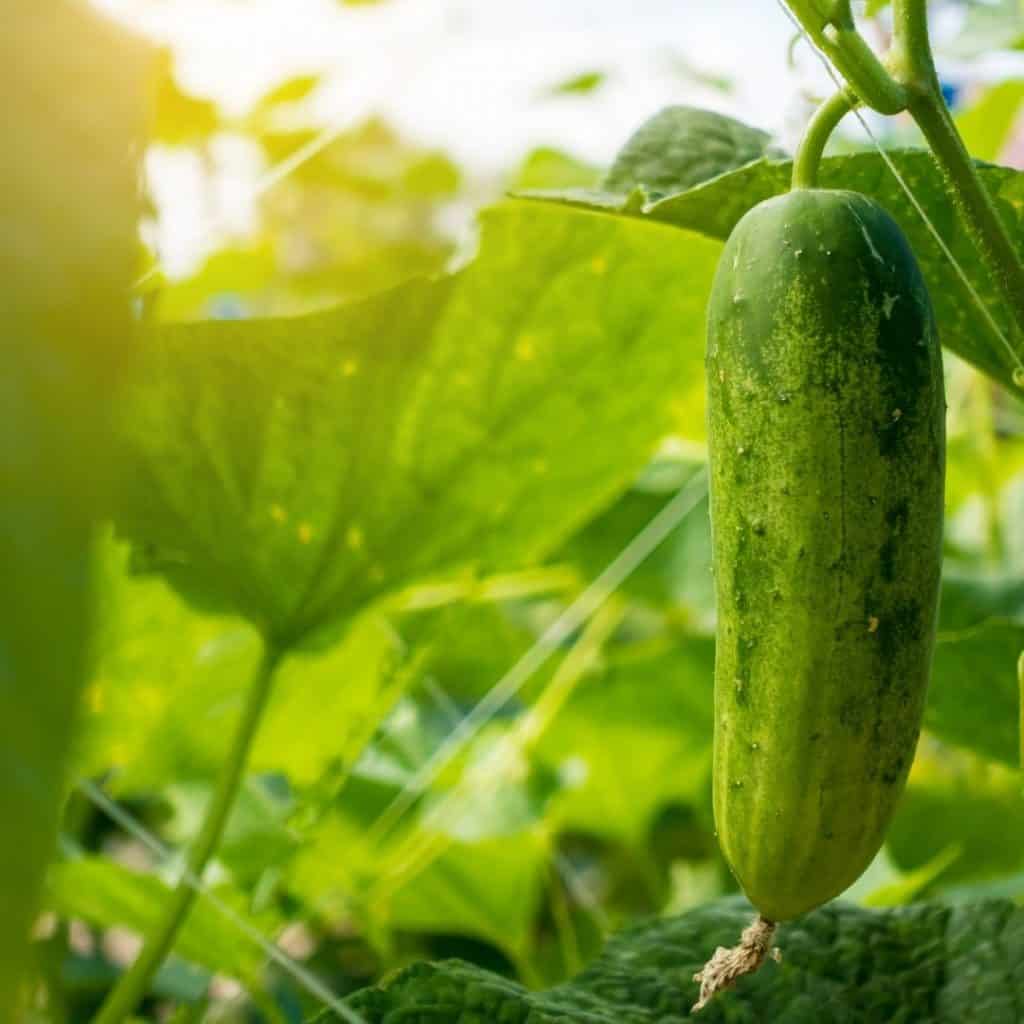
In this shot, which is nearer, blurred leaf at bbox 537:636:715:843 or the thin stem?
the thin stem

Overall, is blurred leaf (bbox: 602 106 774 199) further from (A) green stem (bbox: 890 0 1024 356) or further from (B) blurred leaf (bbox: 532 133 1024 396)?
(A) green stem (bbox: 890 0 1024 356)

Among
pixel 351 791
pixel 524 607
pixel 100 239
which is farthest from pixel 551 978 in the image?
pixel 100 239

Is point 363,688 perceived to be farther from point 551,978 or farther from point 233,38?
point 233,38

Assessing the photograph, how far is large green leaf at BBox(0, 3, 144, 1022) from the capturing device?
0.16 m

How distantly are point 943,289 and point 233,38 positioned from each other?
39 cm

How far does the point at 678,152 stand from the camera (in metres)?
0.61

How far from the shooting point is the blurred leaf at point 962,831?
3.34ft

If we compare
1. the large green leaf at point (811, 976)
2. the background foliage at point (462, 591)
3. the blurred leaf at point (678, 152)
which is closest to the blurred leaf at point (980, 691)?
the background foliage at point (462, 591)

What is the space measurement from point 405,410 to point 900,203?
0.86 feet

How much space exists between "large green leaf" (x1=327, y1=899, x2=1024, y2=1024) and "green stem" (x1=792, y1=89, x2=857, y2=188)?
0.30 m

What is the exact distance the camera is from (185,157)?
1.32m

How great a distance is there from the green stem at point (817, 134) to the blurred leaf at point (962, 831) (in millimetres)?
686

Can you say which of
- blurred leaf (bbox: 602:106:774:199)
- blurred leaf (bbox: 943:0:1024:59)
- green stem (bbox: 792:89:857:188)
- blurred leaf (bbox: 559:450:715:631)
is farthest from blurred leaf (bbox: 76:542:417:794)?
blurred leaf (bbox: 943:0:1024:59)

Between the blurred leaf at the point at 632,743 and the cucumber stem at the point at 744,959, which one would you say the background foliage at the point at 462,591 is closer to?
the blurred leaf at the point at 632,743
